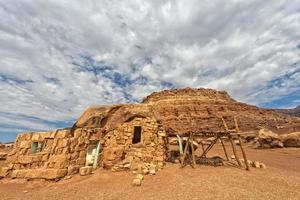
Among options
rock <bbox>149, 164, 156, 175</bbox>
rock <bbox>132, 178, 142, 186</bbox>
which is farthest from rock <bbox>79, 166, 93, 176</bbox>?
rock <bbox>149, 164, 156, 175</bbox>

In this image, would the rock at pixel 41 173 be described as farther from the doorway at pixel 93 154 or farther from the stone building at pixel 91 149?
the doorway at pixel 93 154

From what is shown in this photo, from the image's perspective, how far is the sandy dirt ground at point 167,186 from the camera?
8.85 metres

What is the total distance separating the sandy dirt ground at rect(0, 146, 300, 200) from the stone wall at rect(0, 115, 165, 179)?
624 millimetres

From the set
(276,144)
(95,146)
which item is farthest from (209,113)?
(95,146)

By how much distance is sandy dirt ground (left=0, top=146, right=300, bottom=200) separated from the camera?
885cm

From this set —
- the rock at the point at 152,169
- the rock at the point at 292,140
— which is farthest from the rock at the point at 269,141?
the rock at the point at 152,169

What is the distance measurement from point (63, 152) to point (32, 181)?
7.35 ft

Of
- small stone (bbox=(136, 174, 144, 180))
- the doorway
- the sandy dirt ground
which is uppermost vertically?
the doorway

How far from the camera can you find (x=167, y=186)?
10.1 m

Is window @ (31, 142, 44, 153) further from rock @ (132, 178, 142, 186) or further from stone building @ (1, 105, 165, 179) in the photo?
rock @ (132, 178, 142, 186)

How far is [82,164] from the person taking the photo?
1344cm

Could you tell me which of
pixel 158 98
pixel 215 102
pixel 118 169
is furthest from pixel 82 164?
pixel 158 98

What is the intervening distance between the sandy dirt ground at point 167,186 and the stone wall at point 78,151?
2.05ft

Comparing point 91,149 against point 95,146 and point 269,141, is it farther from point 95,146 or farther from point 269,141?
point 269,141
